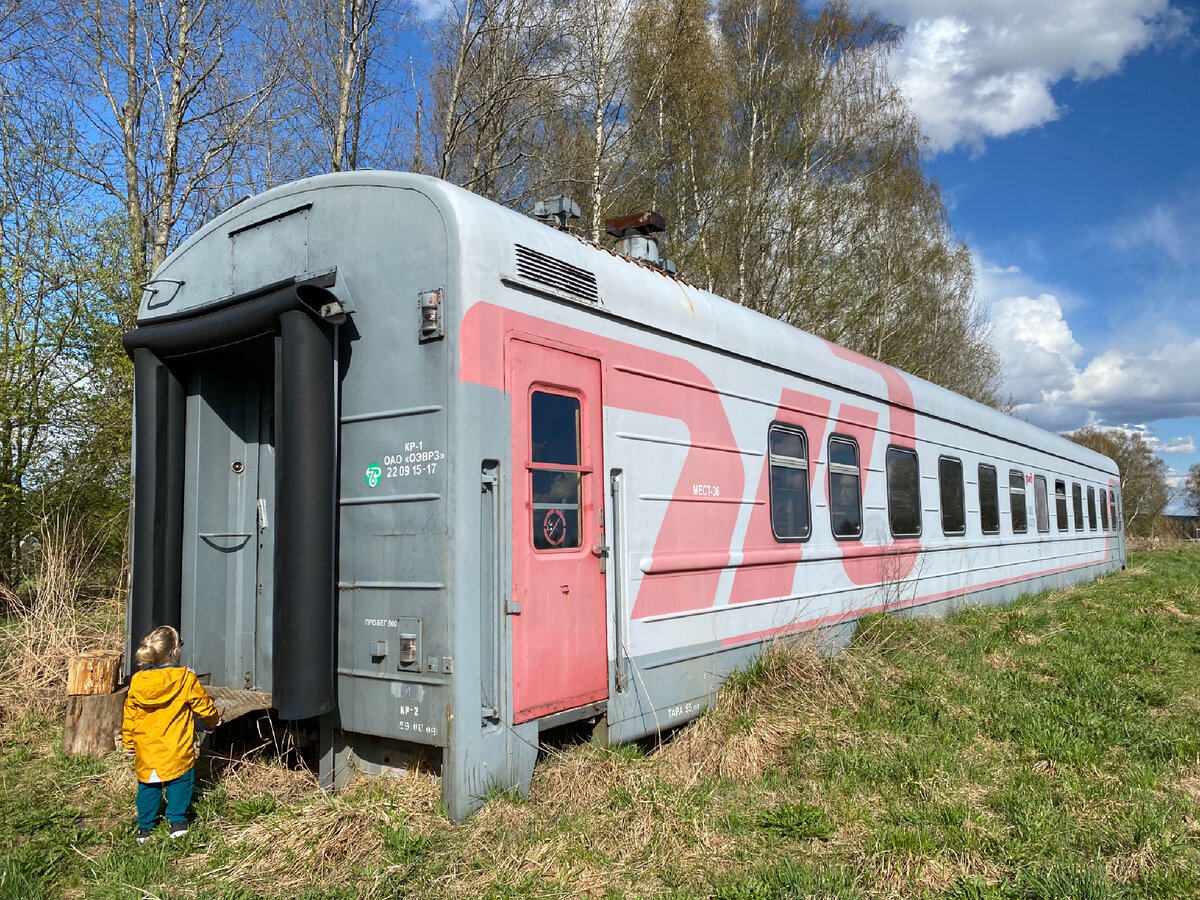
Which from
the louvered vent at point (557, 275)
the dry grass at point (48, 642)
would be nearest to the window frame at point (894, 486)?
the louvered vent at point (557, 275)

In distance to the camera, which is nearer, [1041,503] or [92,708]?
[92,708]

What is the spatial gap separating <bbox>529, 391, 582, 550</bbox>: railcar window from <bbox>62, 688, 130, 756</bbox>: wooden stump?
3097 mm

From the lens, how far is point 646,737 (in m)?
5.62

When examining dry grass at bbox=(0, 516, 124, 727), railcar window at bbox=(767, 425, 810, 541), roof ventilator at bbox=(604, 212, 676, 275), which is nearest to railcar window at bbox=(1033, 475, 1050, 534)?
Answer: railcar window at bbox=(767, 425, 810, 541)

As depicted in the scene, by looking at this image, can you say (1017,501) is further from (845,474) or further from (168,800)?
(168,800)

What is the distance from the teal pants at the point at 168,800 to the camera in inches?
171

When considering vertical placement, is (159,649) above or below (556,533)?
below

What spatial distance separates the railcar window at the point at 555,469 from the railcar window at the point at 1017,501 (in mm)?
9960

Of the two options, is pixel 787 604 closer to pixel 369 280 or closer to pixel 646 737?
pixel 646 737

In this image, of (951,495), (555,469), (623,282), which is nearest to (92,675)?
(555,469)

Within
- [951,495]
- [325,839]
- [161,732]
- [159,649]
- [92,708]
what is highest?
[951,495]

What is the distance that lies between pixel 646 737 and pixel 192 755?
2.63 m

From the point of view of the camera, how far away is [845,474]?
8180 millimetres

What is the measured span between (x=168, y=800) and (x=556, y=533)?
233 cm
